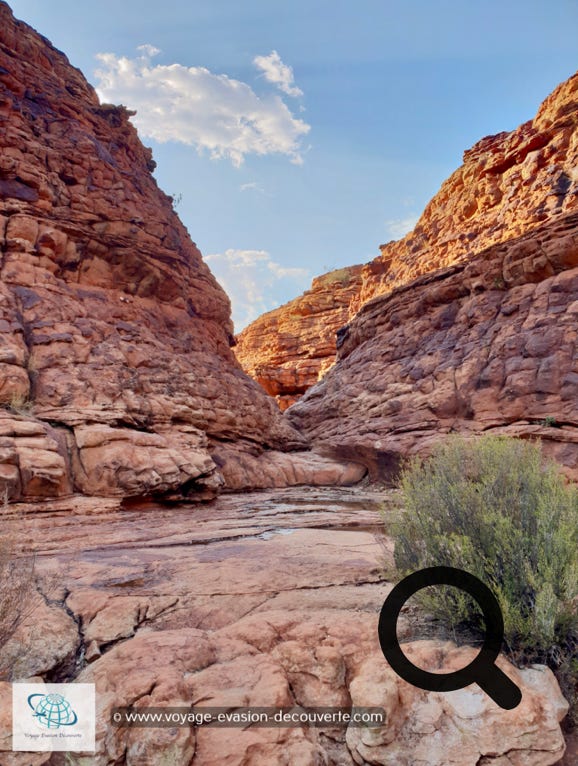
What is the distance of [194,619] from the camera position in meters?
3.18

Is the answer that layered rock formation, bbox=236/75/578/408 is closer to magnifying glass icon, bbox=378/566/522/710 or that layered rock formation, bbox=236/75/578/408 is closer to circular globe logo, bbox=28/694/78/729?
magnifying glass icon, bbox=378/566/522/710

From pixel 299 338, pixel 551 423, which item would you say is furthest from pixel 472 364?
pixel 299 338

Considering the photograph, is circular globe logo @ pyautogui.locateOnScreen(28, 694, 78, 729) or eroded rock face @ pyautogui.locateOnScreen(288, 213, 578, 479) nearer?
circular globe logo @ pyautogui.locateOnScreen(28, 694, 78, 729)

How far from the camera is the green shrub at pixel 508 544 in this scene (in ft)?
7.70

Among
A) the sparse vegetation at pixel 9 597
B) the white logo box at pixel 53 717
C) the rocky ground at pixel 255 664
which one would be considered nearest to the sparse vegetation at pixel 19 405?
the rocky ground at pixel 255 664

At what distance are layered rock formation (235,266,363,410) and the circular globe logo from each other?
3406 centimetres

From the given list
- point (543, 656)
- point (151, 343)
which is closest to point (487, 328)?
point (151, 343)

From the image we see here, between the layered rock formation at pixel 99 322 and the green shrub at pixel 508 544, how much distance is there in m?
7.47

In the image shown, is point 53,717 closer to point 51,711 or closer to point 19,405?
point 51,711

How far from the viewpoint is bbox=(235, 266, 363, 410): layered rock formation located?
37781mm

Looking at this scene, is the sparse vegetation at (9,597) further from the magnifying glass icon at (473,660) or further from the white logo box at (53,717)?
the magnifying glass icon at (473,660)

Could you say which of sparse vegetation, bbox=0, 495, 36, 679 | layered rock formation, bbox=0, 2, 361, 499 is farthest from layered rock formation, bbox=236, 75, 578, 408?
sparse vegetation, bbox=0, 495, 36, 679

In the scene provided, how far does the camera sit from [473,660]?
7.52 ft

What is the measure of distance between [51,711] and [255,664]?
3.48ft
